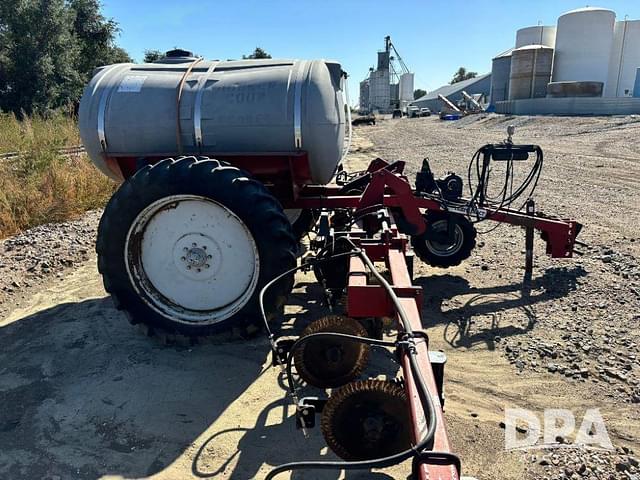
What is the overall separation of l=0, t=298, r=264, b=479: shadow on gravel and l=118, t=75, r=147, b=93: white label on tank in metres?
1.98

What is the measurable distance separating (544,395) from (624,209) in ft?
20.3

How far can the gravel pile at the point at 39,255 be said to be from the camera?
5164 mm

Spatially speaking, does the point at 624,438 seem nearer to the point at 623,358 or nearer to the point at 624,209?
the point at 623,358

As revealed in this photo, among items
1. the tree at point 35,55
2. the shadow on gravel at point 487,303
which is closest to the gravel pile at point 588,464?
the shadow on gravel at point 487,303

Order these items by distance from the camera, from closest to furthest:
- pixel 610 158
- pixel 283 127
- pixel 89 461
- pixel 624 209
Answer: pixel 89 461, pixel 283 127, pixel 624 209, pixel 610 158

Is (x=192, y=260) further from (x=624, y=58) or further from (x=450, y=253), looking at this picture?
(x=624, y=58)

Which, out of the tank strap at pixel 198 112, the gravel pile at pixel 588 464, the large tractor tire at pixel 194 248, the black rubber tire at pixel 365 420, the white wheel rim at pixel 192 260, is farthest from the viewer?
the tank strap at pixel 198 112

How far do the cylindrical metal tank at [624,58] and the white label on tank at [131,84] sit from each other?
132ft

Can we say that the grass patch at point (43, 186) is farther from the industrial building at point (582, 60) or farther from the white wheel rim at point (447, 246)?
the industrial building at point (582, 60)

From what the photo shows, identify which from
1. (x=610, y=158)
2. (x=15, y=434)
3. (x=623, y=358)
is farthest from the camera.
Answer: (x=610, y=158)

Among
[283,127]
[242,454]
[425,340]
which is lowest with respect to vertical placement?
[242,454]

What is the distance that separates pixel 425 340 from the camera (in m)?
2.30

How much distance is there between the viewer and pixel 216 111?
159 inches

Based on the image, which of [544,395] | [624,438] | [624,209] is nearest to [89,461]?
[544,395]
